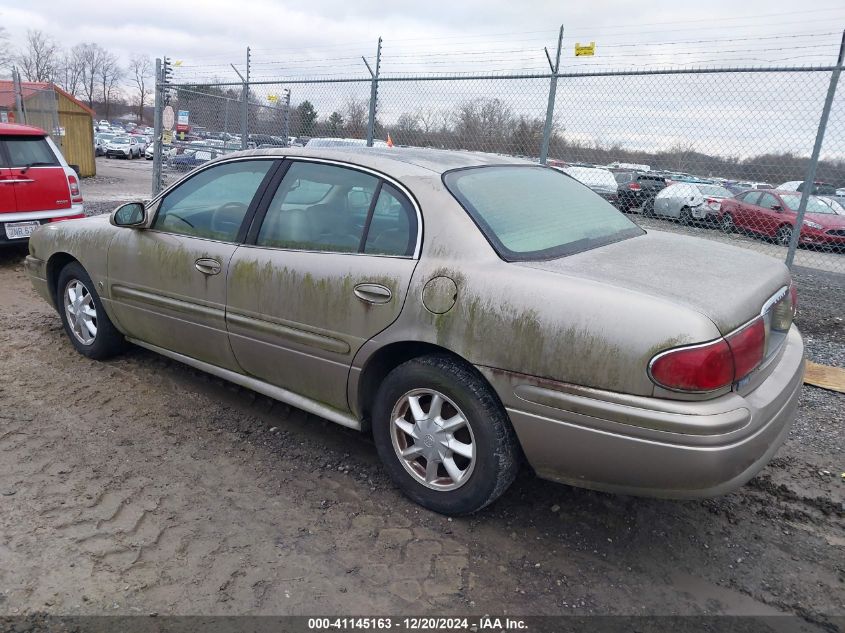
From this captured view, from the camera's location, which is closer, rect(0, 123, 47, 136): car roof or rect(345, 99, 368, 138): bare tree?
rect(0, 123, 47, 136): car roof

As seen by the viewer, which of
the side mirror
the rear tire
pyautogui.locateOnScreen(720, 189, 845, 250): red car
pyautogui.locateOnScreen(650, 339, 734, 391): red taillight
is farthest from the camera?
the rear tire

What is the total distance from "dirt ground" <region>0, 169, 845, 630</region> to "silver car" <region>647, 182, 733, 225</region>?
215 inches

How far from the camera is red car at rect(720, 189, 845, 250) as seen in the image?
8141mm

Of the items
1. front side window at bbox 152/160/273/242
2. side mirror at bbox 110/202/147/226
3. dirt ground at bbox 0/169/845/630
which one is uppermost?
front side window at bbox 152/160/273/242

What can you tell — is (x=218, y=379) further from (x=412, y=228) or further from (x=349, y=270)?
(x=412, y=228)

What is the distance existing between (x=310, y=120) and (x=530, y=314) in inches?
339

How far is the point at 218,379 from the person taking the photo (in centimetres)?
430

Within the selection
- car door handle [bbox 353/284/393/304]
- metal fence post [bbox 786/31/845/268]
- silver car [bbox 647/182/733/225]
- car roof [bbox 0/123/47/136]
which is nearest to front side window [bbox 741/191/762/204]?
silver car [bbox 647/182/733/225]

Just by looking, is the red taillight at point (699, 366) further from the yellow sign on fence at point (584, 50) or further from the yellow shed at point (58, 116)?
the yellow shed at point (58, 116)

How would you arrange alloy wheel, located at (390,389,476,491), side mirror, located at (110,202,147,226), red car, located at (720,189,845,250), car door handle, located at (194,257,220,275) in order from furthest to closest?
red car, located at (720,189,845,250) < side mirror, located at (110,202,147,226) < car door handle, located at (194,257,220,275) < alloy wheel, located at (390,389,476,491)

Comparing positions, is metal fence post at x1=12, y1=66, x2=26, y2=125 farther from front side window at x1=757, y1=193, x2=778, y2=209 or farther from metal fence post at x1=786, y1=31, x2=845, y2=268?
metal fence post at x1=786, y1=31, x2=845, y2=268

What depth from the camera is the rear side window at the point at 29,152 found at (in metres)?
6.85

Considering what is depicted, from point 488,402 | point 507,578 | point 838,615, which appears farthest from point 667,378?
point 838,615

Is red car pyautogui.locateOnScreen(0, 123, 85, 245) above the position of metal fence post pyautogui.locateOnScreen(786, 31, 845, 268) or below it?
below
